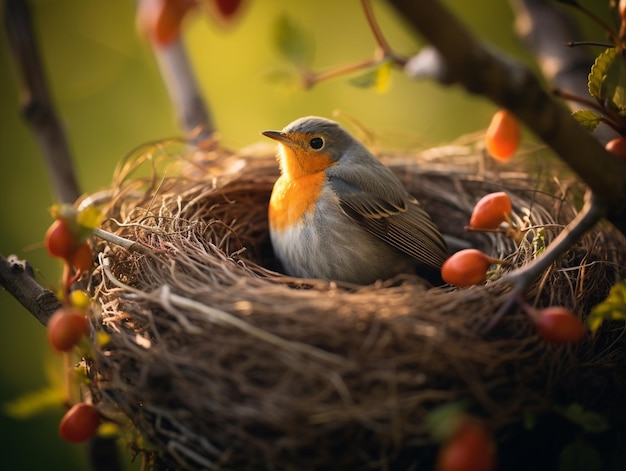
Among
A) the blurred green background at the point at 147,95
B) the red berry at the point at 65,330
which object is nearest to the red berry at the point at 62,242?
the red berry at the point at 65,330

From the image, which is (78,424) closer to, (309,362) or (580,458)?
(309,362)

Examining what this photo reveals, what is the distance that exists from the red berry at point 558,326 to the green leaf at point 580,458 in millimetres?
491

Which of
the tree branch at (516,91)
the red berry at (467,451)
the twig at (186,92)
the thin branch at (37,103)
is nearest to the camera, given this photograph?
the tree branch at (516,91)

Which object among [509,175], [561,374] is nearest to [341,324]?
[561,374]

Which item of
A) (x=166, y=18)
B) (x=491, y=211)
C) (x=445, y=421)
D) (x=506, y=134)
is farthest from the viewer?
(x=491, y=211)

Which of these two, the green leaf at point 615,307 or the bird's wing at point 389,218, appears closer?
the green leaf at point 615,307

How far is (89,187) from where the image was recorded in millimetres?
6227

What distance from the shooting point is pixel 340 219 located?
12.1ft

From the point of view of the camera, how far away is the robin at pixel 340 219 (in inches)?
144

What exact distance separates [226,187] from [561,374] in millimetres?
2487

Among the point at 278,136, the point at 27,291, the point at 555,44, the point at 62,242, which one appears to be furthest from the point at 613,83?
the point at 27,291

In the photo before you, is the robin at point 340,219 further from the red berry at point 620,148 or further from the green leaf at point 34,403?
the green leaf at point 34,403

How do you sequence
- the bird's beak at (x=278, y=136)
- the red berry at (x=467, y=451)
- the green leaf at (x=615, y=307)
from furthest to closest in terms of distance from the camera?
the bird's beak at (x=278, y=136) < the green leaf at (x=615, y=307) < the red berry at (x=467, y=451)

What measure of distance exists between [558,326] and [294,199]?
79.7 inches
